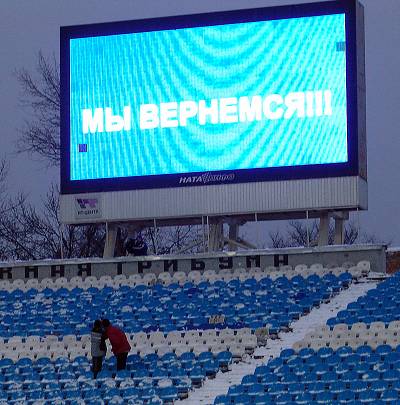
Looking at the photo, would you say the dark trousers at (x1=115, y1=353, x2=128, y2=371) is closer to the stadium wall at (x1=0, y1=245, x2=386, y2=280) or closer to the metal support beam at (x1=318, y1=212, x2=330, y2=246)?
the stadium wall at (x1=0, y1=245, x2=386, y2=280)

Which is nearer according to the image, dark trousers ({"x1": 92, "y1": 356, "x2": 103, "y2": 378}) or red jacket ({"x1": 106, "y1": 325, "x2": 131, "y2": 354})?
red jacket ({"x1": 106, "y1": 325, "x2": 131, "y2": 354})

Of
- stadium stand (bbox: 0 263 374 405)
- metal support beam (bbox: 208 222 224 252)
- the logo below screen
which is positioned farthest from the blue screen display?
stadium stand (bbox: 0 263 374 405)

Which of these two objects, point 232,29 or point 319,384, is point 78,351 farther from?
point 232,29

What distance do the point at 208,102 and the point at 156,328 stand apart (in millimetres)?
5995

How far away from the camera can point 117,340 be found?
2592 centimetres

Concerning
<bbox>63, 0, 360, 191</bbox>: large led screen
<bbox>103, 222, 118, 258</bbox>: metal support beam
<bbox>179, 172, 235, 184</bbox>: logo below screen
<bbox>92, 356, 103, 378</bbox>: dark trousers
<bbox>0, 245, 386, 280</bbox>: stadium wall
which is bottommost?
<bbox>92, 356, 103, 378</bbox>: dark trousers

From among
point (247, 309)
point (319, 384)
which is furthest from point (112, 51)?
point (319, 384)

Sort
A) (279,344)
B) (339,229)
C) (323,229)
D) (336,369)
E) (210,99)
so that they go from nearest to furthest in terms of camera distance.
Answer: (336,369), (279,344), (210,99), (323,229), (339,229)

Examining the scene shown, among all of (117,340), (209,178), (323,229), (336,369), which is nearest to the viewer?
(336,369)

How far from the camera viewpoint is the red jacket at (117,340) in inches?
1021

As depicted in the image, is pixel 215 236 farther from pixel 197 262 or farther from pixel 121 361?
pixel 121 361

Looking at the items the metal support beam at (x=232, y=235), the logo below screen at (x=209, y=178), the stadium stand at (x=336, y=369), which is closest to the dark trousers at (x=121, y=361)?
the stadium stand at (x=336, y=369)

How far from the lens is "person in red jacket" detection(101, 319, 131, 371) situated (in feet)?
85.0

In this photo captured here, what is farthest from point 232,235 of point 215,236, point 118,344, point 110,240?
point 118,344
